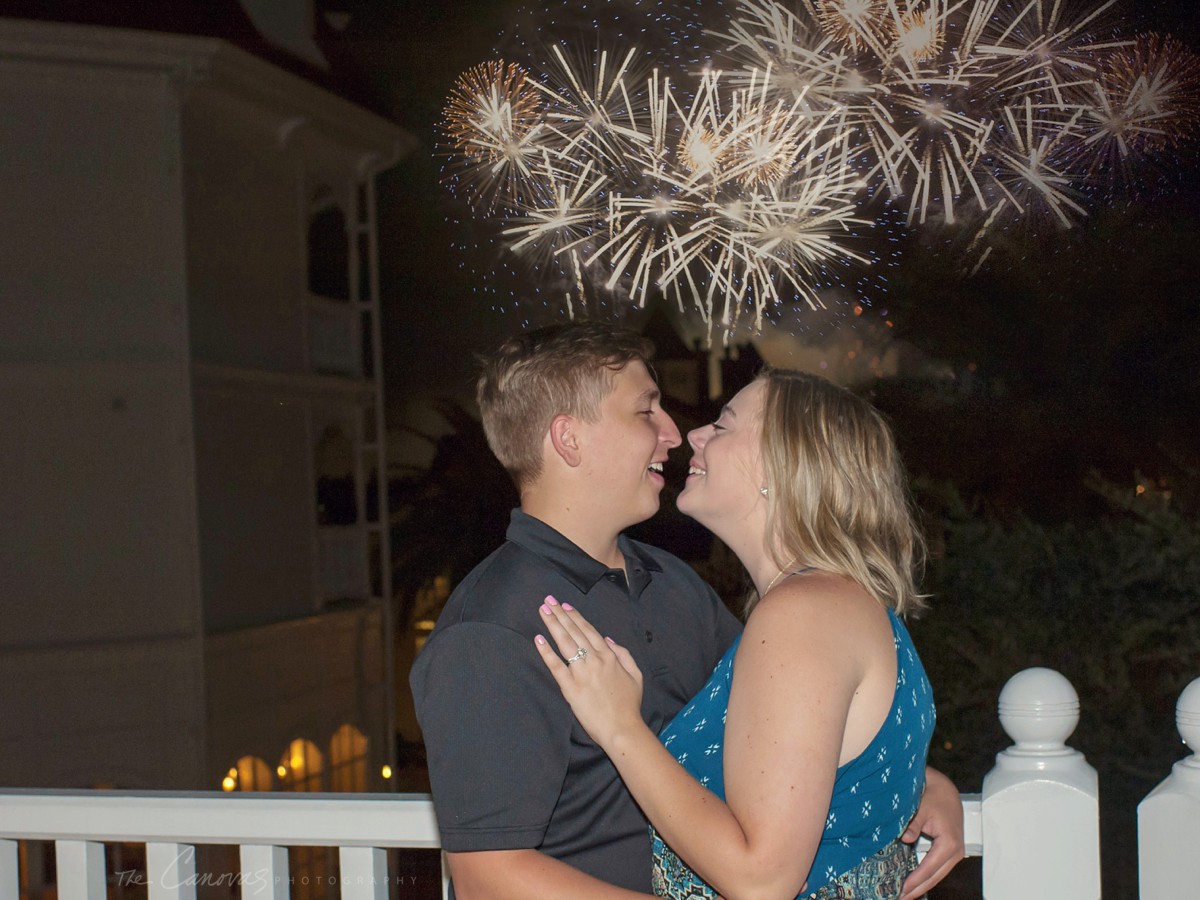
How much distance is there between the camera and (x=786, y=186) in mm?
2275

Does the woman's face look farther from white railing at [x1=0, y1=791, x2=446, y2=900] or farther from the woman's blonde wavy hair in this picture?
white railing at [x1=0, y1=791, x2=446, y2=900]

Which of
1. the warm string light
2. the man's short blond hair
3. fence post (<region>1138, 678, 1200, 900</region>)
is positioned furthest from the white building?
fence post (<region>1138, 678, 1200, 900</region>)

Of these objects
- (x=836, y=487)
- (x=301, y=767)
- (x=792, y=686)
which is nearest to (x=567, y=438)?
(x=836, y=487)

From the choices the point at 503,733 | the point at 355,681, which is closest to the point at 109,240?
the point at 355,681

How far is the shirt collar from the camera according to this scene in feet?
3.66

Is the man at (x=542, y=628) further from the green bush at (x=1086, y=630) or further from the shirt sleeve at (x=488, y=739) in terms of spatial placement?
the green bush at (x=1086, y=630)

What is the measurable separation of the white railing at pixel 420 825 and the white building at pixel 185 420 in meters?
0.98

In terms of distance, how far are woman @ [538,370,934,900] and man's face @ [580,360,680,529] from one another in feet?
0.24

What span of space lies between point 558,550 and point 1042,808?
518 mm

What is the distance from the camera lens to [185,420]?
229 cm

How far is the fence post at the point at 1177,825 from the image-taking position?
96 centimetres

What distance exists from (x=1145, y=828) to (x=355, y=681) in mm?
1698

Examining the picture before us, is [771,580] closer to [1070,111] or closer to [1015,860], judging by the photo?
[1015,860]

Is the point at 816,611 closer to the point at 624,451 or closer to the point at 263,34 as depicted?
the point at 624,451
